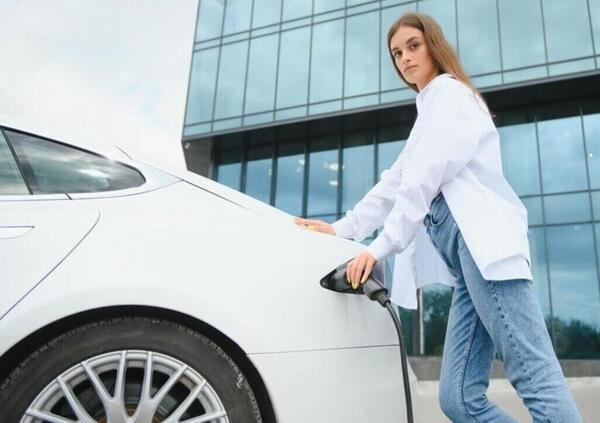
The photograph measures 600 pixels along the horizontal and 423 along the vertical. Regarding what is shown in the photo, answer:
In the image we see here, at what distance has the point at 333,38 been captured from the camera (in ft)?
43.9

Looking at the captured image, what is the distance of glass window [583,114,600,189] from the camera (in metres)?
11.4

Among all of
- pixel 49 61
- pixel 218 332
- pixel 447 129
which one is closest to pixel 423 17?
pixel 447 129

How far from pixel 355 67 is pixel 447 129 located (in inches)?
469

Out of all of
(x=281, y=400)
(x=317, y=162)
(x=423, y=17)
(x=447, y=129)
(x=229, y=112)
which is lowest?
(x=281, y=400)

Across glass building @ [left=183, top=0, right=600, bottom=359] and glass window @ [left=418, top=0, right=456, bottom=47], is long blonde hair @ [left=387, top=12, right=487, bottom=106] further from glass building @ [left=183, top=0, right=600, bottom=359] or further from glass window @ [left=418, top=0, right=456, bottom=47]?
glass window @ [left=418, top=0, right=456, bottom=47]

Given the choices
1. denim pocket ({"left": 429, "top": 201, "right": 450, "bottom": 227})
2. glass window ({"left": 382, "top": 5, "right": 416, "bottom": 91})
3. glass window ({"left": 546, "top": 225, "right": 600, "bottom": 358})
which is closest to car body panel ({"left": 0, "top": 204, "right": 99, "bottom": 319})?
denim pocket ({"left": 429, "top": 201, "right": 450, "bottom": 227})

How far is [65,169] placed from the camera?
162 cm

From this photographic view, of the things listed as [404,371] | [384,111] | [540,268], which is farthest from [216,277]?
[384,111]

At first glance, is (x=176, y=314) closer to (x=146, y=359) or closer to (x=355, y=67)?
(x=146, y=359)

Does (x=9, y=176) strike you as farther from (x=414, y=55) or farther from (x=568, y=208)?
(x=568, y=208)

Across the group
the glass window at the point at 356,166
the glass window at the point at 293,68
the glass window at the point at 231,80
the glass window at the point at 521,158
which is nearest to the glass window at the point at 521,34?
the glass window at the point at 521,158

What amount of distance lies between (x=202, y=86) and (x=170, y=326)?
Answer: 14090 millimetres

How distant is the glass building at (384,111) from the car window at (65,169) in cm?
1060

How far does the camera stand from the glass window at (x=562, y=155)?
1151 cm
